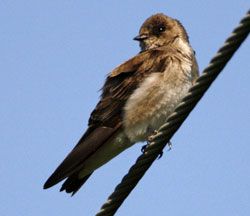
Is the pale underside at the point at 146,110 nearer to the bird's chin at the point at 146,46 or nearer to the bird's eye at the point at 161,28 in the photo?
the bird's chin at the point at 146,46

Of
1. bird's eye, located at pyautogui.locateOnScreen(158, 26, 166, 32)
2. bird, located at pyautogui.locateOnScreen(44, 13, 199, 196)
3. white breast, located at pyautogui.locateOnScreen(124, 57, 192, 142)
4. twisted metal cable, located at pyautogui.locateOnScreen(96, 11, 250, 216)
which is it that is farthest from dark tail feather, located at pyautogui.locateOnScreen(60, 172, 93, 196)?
bird's eye, located at pyautogui.locateOnScreen(158, 26, 166, 32)

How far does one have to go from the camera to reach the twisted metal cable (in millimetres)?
2986

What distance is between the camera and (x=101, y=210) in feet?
11.5

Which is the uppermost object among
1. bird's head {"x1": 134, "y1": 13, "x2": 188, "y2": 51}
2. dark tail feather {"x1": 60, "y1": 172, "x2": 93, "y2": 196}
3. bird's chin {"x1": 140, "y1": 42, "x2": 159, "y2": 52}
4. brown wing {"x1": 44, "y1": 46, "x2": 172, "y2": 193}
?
bird's head {"x1": 134, "y1": 13, "x2": 188, "y2": 51}

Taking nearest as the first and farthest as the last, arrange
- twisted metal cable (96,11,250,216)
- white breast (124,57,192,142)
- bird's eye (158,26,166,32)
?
twisted metal cable (96,11,250,216)
white breast (124,57,192,142)
bird's eye (158,26,166,32)

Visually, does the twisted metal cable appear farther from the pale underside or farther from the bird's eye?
the bird's eye

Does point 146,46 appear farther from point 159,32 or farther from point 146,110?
point 146,110

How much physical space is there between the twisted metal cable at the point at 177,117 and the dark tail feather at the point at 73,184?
5.95 ft

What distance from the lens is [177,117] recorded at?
337 cm

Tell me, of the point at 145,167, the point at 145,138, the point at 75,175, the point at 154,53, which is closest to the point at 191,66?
the point at 154,53

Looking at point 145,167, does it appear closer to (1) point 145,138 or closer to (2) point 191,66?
(1) point 145,138

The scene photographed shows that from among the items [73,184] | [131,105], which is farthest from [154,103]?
[73,184]

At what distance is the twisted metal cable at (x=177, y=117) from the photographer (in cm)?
299

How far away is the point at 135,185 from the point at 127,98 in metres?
2.18
